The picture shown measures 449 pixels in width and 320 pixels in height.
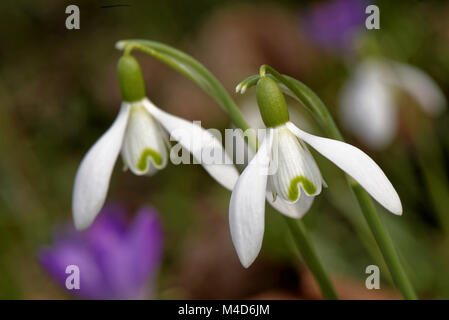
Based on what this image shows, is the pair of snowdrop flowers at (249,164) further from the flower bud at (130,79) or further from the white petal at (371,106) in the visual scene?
the white petal at (371,106)

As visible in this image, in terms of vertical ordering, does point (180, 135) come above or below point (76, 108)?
below

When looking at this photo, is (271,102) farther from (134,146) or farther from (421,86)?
(421,86)

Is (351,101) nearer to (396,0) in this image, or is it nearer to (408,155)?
(408,155)

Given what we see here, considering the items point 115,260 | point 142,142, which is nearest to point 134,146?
point 142,142

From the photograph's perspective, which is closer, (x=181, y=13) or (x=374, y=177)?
(x=374, y=177)

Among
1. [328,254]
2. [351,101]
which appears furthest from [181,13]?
[328,254]

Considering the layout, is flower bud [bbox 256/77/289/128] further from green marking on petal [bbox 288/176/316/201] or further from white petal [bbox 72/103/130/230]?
white petal [bbox 72/103/130/230]
